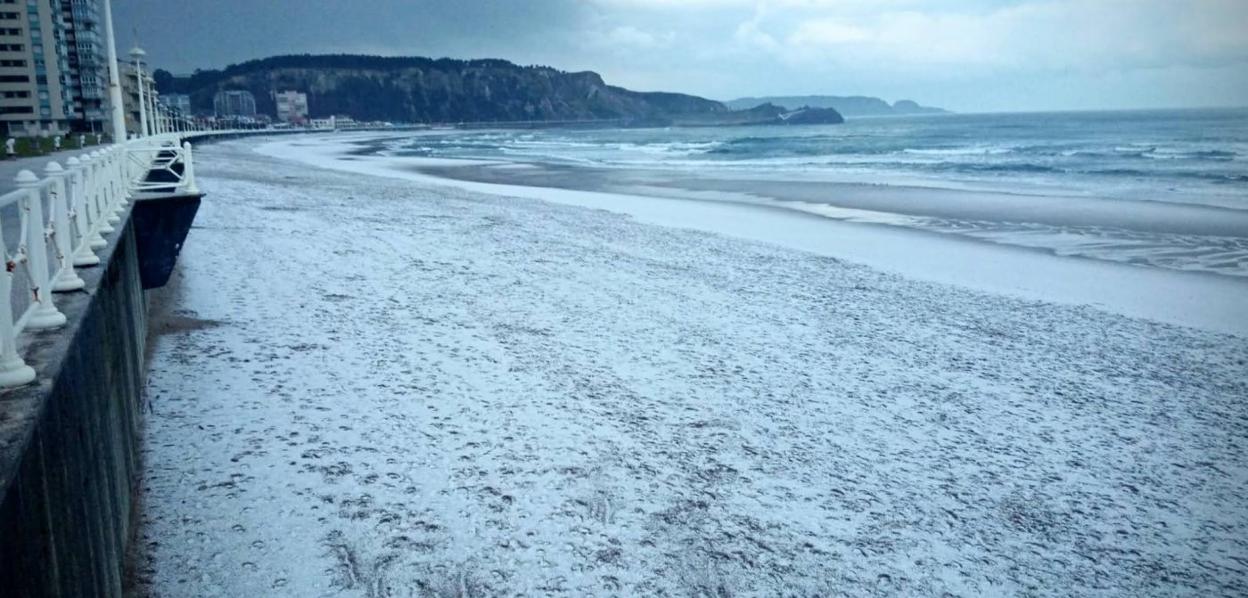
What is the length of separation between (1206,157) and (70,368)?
150ft

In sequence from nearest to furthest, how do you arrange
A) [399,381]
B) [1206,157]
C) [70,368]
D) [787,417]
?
[70,368] < [787,417] < [399,381] < [1206,157]

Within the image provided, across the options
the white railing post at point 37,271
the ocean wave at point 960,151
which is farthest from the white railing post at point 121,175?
the ocean wave at point 960,151

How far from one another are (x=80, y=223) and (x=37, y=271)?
7.37 feet

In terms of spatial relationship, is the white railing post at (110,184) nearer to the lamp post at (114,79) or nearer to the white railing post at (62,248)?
the white railing post at (62,248)

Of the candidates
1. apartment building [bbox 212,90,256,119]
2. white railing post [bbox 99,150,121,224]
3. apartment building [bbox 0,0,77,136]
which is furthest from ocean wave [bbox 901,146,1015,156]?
apartment building [bbox 212,90,256,119]

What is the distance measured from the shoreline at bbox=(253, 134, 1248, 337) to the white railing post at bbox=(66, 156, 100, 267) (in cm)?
1038

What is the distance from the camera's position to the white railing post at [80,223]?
17.3 feet

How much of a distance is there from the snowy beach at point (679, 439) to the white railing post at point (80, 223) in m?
1.36

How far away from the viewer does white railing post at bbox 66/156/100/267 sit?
5262mm

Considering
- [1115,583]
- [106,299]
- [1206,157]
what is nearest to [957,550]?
[1115,583]

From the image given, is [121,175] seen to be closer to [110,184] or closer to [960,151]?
[110,184]

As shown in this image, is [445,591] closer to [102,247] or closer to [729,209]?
[102,247]

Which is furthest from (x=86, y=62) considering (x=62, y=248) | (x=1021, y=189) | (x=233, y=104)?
(x=233, y=104)

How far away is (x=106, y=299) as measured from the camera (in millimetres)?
5117
